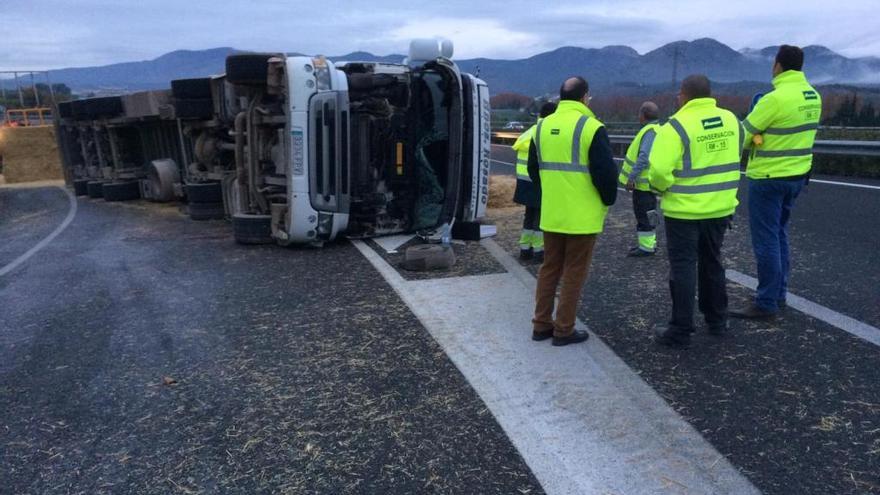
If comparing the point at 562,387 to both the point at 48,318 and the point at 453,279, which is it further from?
the point at 48,318

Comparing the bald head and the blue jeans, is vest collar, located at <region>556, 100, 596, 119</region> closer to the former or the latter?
the blue jeans

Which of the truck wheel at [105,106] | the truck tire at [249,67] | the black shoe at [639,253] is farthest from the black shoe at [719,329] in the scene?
the truck wheel at [105,106]

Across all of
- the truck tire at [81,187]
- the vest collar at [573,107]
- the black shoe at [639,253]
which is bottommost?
the truck tire at [81,187]

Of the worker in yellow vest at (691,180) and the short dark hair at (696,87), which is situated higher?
the short dark hair at (696,87)

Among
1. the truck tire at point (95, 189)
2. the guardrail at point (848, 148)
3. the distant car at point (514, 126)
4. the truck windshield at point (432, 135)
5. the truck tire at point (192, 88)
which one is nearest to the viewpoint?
the truck windshield at point (432, 135)

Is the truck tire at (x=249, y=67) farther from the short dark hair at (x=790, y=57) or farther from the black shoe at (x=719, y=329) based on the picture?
the black shoe at (x=719, y=329)

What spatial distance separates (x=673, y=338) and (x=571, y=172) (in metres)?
1.27

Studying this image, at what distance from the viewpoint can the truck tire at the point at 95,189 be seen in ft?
44.7

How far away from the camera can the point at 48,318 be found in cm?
525

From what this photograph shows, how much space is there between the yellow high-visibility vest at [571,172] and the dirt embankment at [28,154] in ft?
63.9

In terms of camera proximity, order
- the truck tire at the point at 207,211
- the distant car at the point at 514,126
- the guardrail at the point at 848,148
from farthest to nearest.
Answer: the distant car at the point at 514,126
the guardrail at the point at 848,148
the truck tire at the point at 207,211

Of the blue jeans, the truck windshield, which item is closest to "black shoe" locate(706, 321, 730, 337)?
the blue jeans

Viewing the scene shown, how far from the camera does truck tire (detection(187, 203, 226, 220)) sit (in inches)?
394

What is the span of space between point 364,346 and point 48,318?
2.82 m
